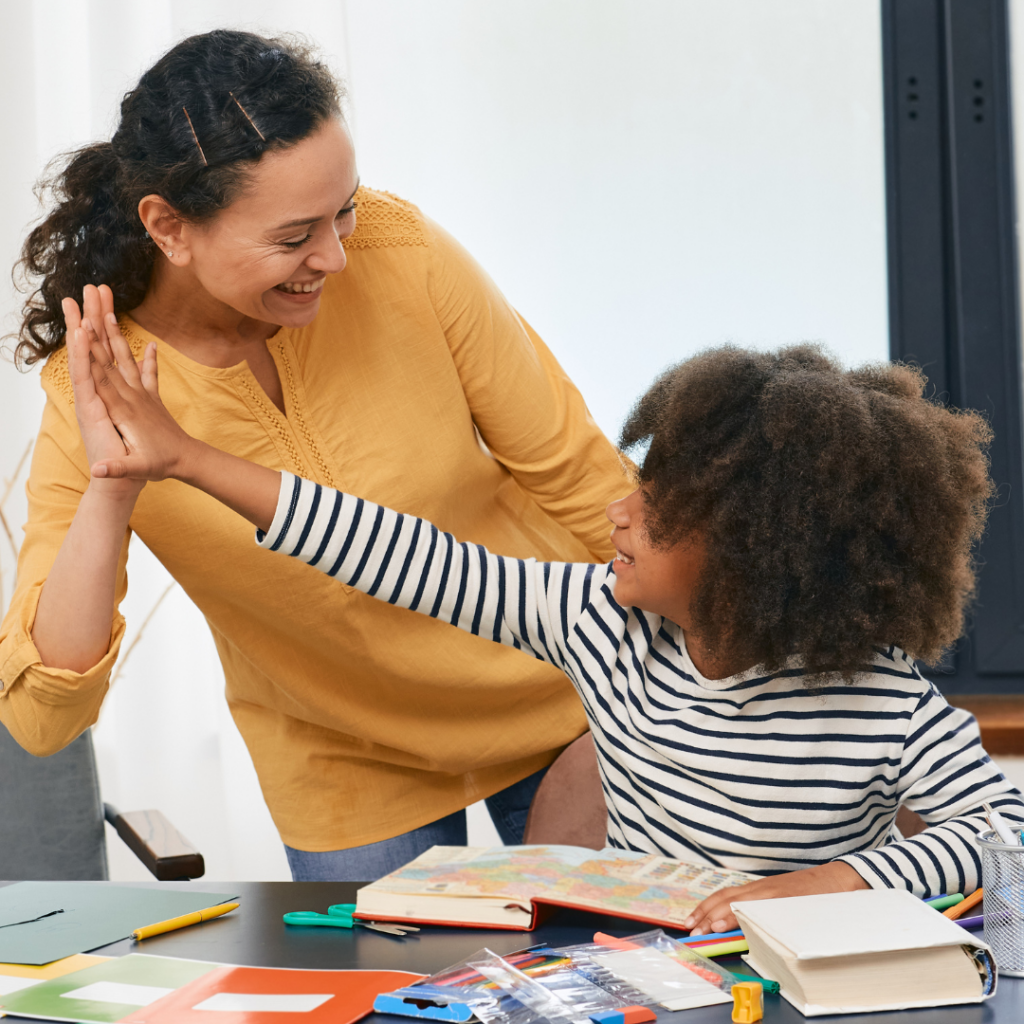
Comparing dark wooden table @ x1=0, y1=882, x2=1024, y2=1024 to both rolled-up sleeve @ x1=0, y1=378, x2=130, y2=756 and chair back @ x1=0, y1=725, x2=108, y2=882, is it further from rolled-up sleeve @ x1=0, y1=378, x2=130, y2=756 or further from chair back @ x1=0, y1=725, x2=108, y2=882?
chair back @ x1=0, y1=725, x2=108, y2=882

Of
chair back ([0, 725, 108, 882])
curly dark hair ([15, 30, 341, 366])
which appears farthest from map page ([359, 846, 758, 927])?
chair back ([0, 725, 108, 882])

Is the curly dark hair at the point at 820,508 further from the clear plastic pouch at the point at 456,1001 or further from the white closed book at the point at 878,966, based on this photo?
the clear plastic pouch at the point at 456,1001

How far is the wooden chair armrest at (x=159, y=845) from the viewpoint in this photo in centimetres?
138

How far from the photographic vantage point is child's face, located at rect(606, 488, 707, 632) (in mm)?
1047

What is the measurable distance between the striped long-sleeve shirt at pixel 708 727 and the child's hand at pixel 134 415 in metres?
0.11

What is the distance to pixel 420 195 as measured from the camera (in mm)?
2312

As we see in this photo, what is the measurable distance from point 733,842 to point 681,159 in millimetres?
1628

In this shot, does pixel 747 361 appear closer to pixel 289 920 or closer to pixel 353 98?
pixel 289 920

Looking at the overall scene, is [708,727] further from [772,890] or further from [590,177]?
[590,177]

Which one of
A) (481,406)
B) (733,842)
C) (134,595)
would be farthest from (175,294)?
(134,595)

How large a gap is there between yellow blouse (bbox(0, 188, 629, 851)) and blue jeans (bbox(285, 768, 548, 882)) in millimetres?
16

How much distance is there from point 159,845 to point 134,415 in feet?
2.12

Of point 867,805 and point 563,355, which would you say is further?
point 563,355

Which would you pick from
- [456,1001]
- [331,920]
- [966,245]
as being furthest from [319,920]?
[966,245]
